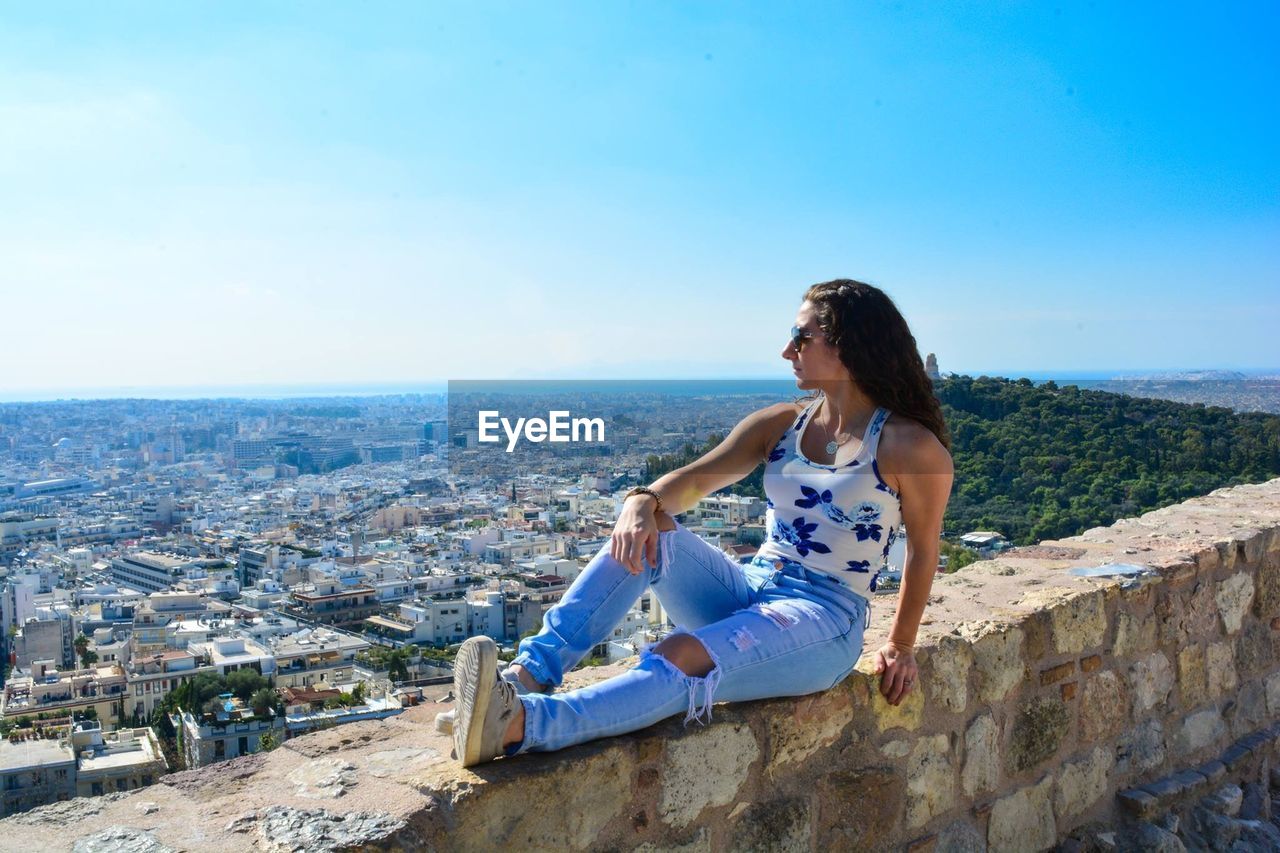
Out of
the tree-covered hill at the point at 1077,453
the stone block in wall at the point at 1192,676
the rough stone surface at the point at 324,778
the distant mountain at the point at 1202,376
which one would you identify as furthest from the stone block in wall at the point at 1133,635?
the distant mountain at the point at 1202,376

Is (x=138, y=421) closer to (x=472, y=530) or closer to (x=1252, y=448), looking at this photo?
(x=472, y=530)

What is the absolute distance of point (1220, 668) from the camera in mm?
2684

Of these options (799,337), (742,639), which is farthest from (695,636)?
(799,337)

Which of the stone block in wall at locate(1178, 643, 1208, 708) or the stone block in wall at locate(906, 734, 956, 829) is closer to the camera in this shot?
the stone block in wall at locate(906, 734, 956, 829)

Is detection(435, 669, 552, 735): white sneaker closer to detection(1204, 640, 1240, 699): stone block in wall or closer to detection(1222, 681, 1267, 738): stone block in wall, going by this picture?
detection(1204, 640, 1240, 699): stone block in wall

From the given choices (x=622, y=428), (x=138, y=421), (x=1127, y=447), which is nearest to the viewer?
(x=1127, y=447)

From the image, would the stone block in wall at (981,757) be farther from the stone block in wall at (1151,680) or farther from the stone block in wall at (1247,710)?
the stone block in wall at (1247,710)

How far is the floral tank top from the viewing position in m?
1.81

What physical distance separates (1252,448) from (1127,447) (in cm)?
111

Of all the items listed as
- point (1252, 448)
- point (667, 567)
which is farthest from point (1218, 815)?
point (1252, 448)

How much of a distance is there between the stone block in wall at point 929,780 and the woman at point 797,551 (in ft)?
0.57

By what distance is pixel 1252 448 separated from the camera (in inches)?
269

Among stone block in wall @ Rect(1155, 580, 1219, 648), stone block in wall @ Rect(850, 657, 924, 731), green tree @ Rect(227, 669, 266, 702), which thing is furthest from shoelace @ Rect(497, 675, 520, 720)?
green tree @ Rect(227, 669, 266, 702)

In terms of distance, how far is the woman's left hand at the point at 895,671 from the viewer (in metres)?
1.88
